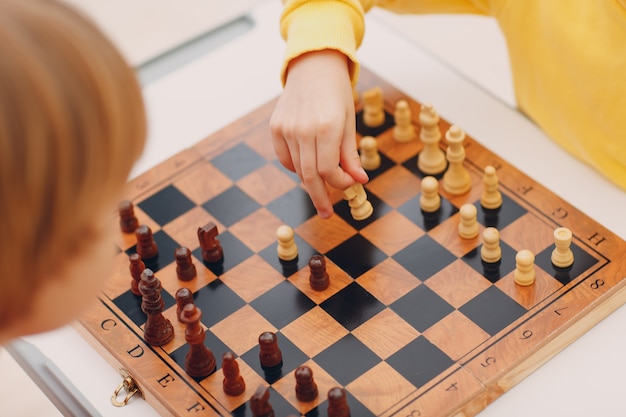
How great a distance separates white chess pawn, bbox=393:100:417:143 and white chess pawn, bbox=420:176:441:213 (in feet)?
0.46

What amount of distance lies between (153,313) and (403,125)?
1.89 feet

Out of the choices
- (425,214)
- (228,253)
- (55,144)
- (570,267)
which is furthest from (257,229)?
(55,144)

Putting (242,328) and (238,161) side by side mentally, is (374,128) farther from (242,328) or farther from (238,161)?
(242,328)

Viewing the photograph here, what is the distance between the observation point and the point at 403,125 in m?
1.64

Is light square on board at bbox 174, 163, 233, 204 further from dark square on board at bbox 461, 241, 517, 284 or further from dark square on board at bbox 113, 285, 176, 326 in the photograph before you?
dark square on board at bbox 461, 241, 517, 284

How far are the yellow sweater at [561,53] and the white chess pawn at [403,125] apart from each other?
0.14 metres

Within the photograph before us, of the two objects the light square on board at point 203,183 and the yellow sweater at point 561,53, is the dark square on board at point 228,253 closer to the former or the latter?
the light square on board at point 203,183

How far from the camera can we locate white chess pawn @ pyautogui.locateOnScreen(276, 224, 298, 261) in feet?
4.67

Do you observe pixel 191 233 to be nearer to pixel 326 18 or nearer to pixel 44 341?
pixel 44 341

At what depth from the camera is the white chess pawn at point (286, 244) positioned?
4.67 ft

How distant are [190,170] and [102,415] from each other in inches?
18.4

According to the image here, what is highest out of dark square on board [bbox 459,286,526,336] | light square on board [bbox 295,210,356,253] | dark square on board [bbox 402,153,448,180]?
dark square on board [bbox 459,286,526,336]

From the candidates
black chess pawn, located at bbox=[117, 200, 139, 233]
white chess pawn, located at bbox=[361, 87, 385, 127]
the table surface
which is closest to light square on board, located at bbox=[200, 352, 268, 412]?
the table surface

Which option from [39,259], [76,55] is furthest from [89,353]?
[76,55]
